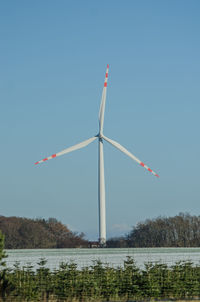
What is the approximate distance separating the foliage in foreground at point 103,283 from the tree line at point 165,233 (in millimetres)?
59421

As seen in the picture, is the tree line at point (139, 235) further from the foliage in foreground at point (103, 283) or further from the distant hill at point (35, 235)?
the foliage in foreground at point (103, 283)

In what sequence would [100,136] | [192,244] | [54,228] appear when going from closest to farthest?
1. [100,136]
2. [192,244]
3. [54,228]

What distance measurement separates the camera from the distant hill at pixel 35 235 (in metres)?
98.6

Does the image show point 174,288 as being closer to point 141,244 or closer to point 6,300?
point 6,300

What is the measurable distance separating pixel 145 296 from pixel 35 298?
489 centimetres

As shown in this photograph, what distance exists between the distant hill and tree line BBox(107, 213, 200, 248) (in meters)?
13.0

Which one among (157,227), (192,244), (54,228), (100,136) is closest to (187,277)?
(100,136)

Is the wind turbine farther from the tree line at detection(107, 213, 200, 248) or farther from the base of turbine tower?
the tree line at detection(107, 213, 200, 248)

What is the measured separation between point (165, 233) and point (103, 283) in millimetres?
72459

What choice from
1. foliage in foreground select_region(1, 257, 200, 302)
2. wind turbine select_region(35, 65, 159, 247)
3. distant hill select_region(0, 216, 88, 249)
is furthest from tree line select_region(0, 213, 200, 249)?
foliage in foreground select_region(1, 257, 200, 302)

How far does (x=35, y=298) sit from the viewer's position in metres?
23.5

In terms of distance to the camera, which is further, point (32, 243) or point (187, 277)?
point (32, 243)

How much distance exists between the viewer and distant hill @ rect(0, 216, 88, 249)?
9864 centimetres

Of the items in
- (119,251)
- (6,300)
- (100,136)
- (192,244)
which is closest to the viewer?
(6,300)
